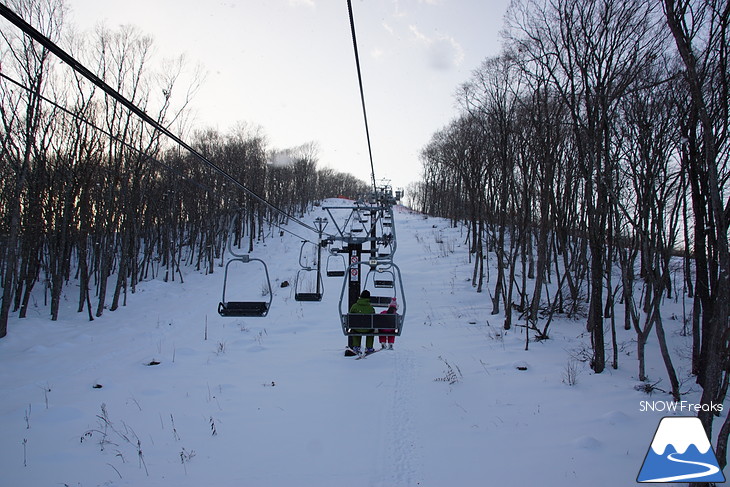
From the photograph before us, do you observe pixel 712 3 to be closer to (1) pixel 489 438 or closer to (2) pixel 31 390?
(1) pixel 489 438

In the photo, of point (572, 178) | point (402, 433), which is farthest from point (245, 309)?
point (572, 178)

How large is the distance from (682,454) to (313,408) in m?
5.61

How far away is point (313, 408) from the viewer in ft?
24.7

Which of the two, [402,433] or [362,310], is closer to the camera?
[402,433]

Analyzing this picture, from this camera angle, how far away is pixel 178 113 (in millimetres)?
17844

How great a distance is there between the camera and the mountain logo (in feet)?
13.7

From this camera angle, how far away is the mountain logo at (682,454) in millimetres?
4173

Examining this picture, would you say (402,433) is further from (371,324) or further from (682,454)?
(682,454)

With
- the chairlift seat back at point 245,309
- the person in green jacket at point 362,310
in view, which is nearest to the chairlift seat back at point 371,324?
the person in green jacket at point 362,310

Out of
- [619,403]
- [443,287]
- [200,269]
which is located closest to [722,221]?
[619,403]

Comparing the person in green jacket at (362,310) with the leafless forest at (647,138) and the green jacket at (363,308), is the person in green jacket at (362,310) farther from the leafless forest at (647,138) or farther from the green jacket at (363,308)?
the leafless forest at (647,138)

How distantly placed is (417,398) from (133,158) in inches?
648

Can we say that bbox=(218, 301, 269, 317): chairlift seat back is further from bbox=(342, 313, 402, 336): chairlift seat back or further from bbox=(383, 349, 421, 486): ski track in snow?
bbox=(383, 349, 421, 486): ski track in snow

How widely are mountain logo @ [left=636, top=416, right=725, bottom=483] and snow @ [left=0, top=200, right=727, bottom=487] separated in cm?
87
